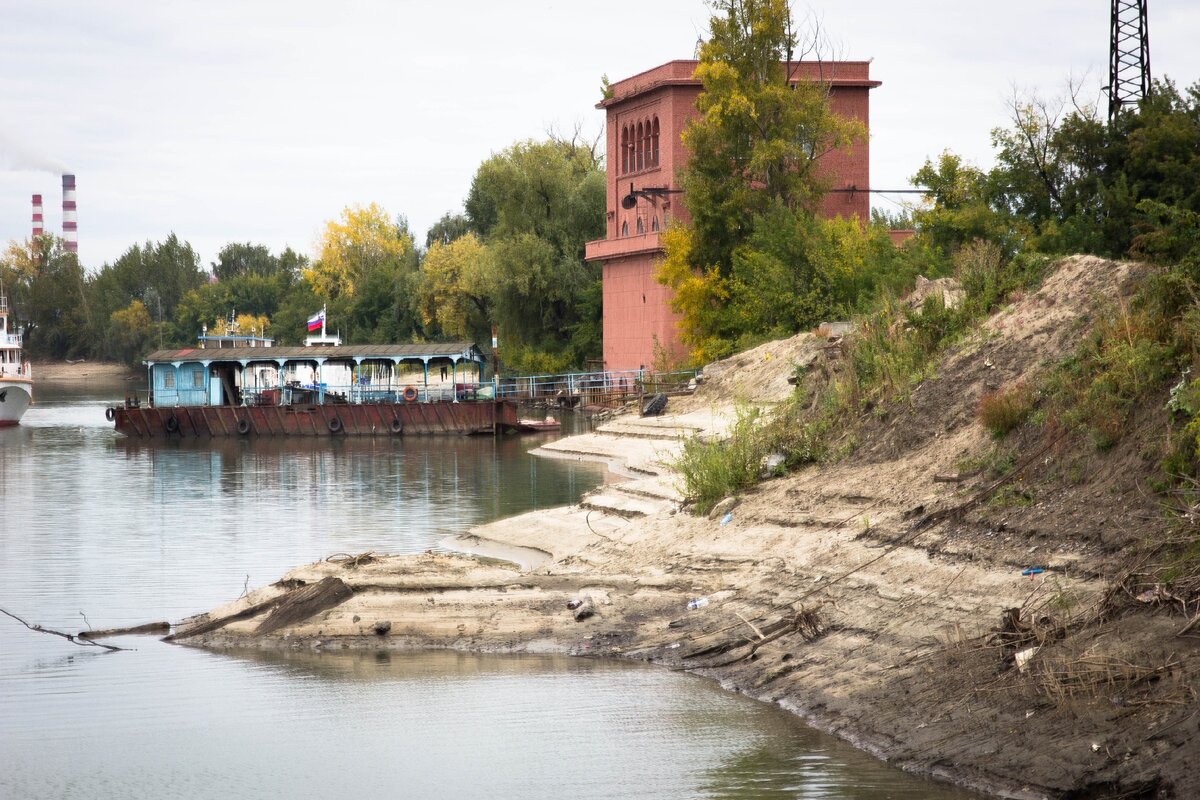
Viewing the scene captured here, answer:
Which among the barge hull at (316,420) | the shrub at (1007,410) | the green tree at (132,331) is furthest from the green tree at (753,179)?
the green tree at (132,331)

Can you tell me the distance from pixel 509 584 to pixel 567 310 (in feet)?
196

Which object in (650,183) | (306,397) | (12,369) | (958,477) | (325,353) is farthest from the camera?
(12,369)

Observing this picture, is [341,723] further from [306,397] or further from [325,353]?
[306,397]

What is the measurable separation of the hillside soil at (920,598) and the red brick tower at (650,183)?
3897 cm

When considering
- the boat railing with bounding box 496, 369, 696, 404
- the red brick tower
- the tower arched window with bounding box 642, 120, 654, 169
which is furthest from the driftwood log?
the tower arched window with bounding box 642, 120, 654, 169

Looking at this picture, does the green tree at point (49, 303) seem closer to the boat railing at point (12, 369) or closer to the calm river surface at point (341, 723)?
the boat railing at point (12, 369)

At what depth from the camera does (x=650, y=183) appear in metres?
65.3

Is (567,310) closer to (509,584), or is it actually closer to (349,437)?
(349,437)

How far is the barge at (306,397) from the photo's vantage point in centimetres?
6138

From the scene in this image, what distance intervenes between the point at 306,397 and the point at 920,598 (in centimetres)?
5334

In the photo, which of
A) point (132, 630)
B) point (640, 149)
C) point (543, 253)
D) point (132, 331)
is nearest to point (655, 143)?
point (640, 149)

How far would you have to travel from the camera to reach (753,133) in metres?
57.0

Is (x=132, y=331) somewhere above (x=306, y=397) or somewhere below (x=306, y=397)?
above

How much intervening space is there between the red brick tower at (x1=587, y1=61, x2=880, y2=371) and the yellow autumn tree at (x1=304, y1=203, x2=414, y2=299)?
2036 inches
